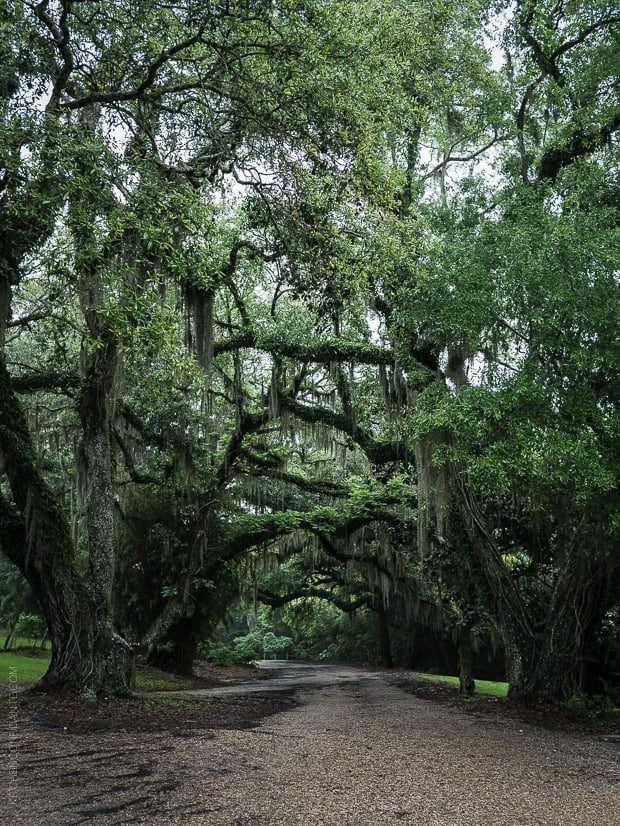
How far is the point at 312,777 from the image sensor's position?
17.4 feet

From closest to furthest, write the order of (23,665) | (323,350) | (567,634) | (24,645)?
(567,634) < (323,350) < (23,665) < (24,645)

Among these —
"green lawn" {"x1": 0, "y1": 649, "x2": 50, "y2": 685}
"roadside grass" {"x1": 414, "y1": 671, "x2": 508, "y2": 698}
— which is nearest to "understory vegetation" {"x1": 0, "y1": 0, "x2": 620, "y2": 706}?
"roadside grass" {"x1": 414, "y1": 671, "x2": 508, "y2": 698}

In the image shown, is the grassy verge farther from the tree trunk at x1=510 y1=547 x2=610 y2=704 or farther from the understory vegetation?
the tree trunk at x1=510 y1=547 x2=610 y2=704

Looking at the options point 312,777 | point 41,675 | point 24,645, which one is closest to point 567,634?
point 312,777

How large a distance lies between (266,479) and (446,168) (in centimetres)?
929

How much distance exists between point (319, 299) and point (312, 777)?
17.7 feet

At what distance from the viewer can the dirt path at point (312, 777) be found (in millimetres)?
4223

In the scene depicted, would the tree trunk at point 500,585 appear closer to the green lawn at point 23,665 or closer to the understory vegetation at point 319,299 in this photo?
the understory vegetation at point 319,299

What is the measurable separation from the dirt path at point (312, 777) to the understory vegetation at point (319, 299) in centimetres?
268

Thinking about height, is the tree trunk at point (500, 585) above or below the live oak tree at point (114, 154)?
below

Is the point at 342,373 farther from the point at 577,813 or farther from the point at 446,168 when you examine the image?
the point at 577,813

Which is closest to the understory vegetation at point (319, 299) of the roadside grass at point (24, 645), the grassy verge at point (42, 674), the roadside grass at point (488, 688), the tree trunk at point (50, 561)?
the tree trunk at point (50, 561)

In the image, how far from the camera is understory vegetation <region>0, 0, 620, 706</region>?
23.0ft

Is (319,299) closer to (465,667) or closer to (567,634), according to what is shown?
(567,634)
